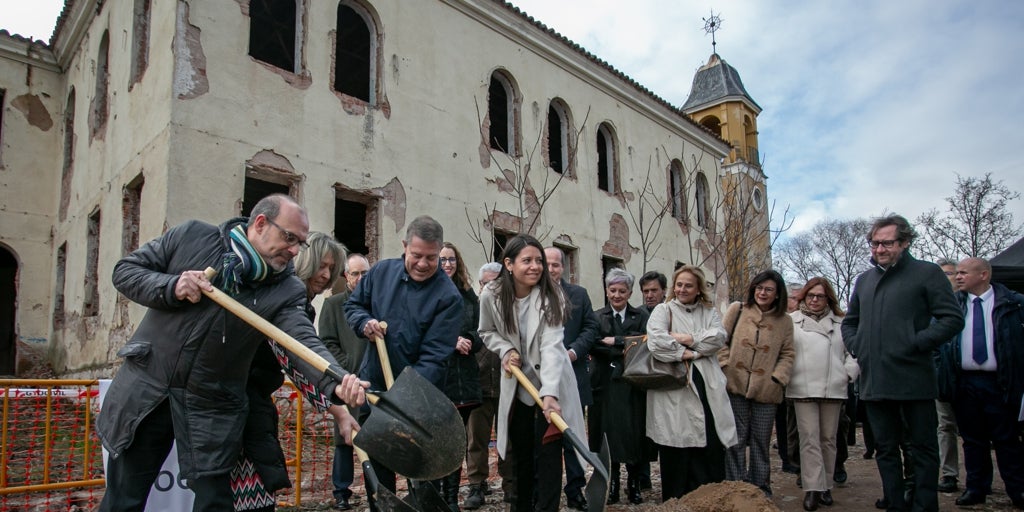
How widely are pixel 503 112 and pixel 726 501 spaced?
10492 millimetres

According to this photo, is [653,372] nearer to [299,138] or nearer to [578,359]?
[578,359]

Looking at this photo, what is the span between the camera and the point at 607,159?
614 inches

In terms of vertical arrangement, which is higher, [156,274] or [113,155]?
[113,155]

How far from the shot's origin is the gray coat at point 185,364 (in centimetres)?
254

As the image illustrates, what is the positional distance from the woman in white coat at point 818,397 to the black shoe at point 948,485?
1387mm

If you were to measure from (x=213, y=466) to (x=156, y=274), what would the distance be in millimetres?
822

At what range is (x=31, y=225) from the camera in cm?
1289

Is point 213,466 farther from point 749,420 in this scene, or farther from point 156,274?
point 749,420

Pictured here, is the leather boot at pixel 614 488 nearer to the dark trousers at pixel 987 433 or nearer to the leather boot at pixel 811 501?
the leather boot at pixel 811 501

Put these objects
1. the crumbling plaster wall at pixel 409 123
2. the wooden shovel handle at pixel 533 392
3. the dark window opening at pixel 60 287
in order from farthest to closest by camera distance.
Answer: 1. the dark window opening at pixel 60 287
2. the crumbling plaster wall at pixel 409 123
3. the wooden shovel handle at pixel 533 392

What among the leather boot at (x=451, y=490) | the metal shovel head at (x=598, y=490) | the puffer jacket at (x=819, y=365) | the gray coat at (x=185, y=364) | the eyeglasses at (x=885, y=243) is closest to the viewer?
the gray coat at (x=185, y=364)

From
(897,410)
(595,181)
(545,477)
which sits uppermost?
(595,181)

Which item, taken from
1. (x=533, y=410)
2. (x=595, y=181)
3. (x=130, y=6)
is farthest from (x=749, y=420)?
(x=130, y=6)

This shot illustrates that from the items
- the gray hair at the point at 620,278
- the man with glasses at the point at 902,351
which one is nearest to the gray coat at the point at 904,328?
the man with glasses at the point at 902,351
